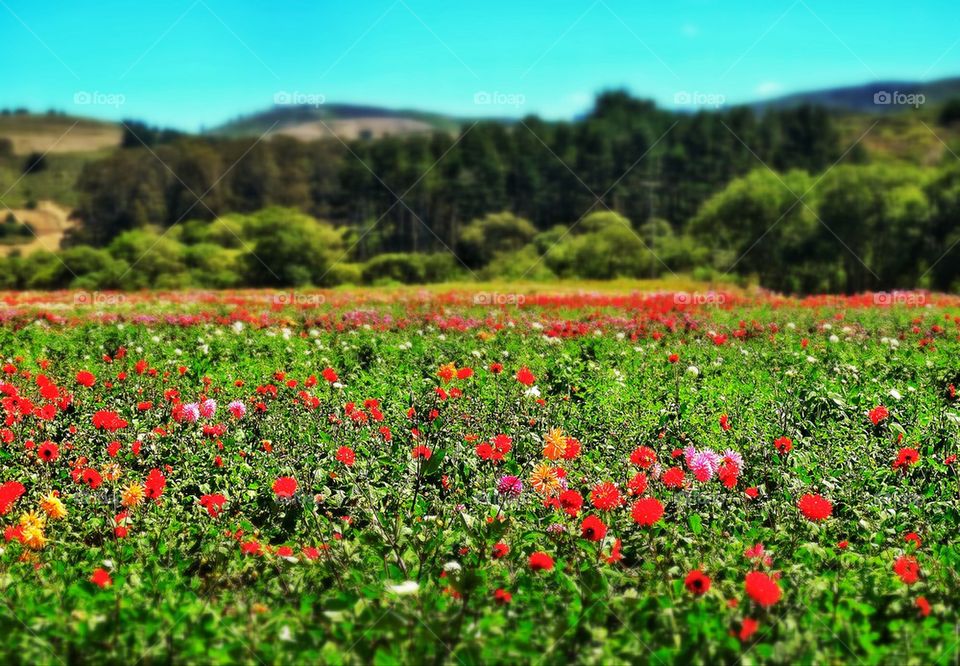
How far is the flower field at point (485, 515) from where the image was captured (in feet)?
8.93

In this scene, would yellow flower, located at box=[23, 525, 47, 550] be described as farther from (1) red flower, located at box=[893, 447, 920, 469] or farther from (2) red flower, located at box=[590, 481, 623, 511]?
(1) red flower, located at box=[893, 447, 920, 469]

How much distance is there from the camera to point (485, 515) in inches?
160

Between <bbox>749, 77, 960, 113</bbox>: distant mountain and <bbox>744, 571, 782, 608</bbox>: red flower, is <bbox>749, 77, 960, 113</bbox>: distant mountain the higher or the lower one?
the higher one

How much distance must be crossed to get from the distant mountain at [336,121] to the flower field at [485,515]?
79.4m

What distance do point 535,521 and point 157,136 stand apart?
84.3 meters

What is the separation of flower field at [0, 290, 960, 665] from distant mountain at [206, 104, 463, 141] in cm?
7942

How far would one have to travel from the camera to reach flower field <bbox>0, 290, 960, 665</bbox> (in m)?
2.72

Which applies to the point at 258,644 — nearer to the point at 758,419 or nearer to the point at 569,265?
the point at 758,419

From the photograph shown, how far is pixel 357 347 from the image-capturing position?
967 cm

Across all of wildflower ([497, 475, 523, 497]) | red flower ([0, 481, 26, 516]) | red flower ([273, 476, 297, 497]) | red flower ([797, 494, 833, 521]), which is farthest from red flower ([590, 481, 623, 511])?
red flower ([0, 481, 26, 516])

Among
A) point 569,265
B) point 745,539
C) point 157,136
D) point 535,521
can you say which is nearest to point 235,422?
point 535,521

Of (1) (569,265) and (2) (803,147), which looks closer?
(1) (569,265)

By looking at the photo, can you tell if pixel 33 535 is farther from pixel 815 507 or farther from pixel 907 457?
pixel 907 457

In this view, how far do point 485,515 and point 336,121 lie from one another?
102m
